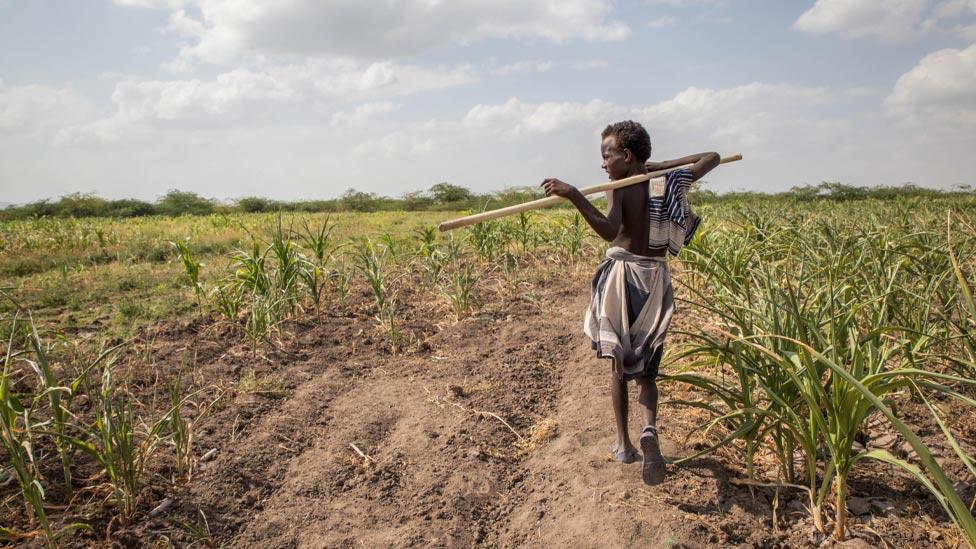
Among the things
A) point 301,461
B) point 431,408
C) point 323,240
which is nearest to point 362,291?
point 323,240

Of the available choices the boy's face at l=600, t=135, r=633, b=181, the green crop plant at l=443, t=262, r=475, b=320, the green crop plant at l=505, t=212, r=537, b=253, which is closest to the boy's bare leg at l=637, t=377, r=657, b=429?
the boy's face at l=600, t=135, r=633, b=181

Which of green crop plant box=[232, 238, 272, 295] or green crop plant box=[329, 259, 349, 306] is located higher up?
green crop plant box=[232, 238, 272, 295]

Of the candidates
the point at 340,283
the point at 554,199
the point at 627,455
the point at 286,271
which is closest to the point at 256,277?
the point at 286,271

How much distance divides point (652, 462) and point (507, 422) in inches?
43.8

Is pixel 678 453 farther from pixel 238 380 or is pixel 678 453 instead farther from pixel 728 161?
pixel 238 380

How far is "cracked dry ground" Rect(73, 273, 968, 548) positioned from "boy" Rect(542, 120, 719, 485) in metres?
0.34

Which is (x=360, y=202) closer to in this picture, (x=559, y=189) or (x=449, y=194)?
(x=449, y=194)

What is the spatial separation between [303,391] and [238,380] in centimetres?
43

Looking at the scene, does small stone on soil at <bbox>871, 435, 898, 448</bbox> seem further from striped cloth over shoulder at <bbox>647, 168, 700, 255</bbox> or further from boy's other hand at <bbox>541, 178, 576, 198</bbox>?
boy's other hand at <bbox>541, 178, 576, 198</bbox>

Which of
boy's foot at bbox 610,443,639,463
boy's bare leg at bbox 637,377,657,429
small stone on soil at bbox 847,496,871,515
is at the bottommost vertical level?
small stone on soil at bbox 847,496,871,515

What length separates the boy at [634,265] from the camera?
2395 millimetres

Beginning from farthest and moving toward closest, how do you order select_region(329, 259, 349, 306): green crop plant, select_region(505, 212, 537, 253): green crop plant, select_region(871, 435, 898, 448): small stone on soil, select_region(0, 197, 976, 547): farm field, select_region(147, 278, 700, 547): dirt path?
select_region(505, 212, 537, 253): green crop plant
select_region(329, 259, 349, 306): green crop plant
select_region(871, 435, 898, 448): small stone on soil
select_region(147, 278, 700, 547): dirt path
select_region(0, 197, 976, 547): farm field

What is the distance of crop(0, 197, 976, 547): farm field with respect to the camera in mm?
2061

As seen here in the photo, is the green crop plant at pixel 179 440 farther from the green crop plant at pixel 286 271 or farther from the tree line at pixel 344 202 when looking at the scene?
the tree line at pixel 344 202
